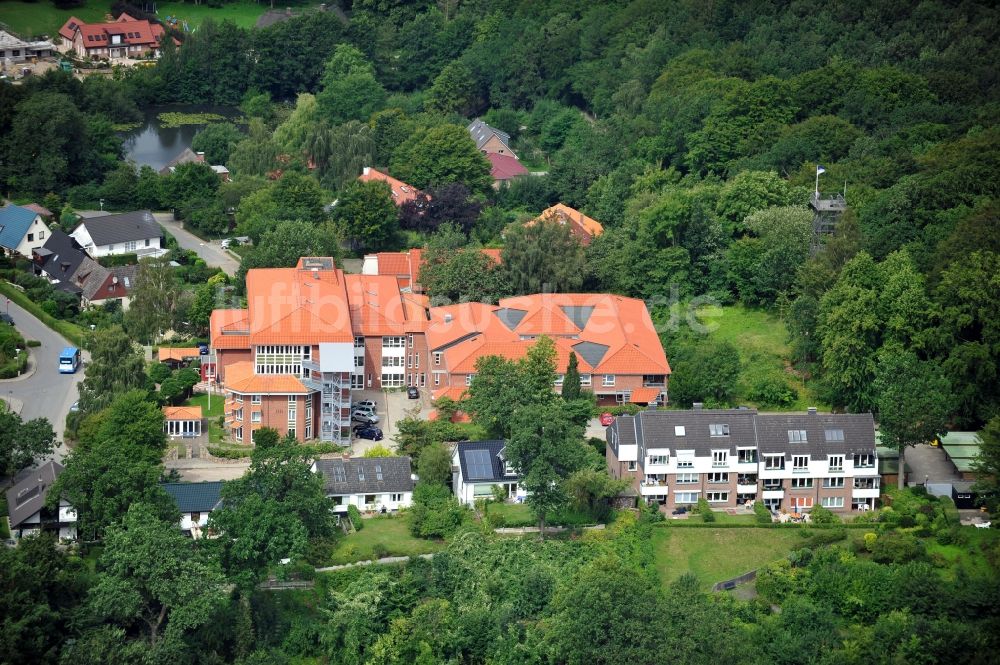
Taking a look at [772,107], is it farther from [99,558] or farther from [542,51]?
[99,558]

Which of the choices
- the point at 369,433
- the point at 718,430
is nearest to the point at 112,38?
the point at 369,433

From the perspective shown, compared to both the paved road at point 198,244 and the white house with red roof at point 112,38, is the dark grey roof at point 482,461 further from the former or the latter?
the white house with red roof at point 112,38

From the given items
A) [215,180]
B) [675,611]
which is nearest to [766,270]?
[675,611]

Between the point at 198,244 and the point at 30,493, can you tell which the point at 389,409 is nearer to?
the point at 30,493

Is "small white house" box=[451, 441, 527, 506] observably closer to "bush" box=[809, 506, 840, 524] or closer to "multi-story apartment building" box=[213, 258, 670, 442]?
"multi-story apartment building" box=[213, 258, 670, 442]

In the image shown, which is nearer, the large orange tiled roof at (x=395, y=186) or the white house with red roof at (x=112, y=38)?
the large orange tiled roof at (x=395, y=186)

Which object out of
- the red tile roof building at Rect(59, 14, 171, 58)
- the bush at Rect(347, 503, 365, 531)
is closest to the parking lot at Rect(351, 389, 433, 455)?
the bush at Rect(347, 503, 365, 531)

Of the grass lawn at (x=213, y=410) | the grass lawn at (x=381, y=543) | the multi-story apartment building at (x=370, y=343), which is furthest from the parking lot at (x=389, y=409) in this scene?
the grass lawn at (x=381, y=543)
